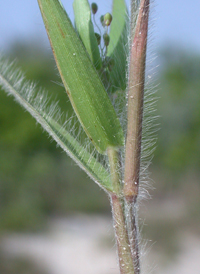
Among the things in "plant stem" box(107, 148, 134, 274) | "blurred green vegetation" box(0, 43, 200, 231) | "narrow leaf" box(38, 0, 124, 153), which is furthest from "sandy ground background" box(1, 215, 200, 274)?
"narrow leaf" box(38, 0, 124, 153)

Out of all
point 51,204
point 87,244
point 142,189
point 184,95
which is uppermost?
point 184,95

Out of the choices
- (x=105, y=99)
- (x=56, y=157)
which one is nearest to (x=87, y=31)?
(x=105, y=99)

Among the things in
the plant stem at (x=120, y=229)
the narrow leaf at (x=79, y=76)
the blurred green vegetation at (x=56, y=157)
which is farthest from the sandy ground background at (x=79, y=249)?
the narrow leaf at (x=79, y=76)

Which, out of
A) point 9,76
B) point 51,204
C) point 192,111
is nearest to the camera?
point 9,76

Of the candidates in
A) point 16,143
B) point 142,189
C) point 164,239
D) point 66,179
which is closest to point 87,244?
point 164,239

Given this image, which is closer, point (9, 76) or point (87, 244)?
point (9, 76)

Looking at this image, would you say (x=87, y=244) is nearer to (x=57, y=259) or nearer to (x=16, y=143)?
(x=57, y=259)

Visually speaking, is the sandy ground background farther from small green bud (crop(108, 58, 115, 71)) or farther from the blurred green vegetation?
small green bud (crop(108, 58, 115, 71))

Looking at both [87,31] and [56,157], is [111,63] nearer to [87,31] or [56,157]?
[87,31]
